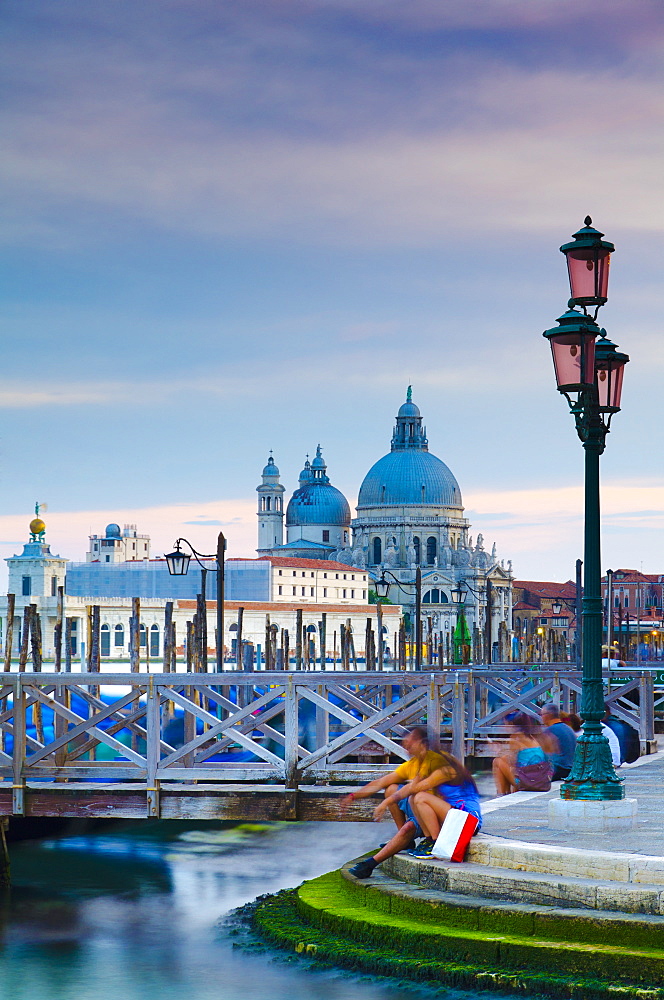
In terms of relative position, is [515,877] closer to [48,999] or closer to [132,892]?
[48,999]

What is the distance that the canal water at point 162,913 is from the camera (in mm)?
9406

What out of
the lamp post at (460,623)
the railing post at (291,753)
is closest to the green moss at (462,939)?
the railing post at (291,753)

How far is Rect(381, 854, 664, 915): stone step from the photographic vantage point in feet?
26.2

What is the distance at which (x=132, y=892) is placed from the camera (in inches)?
557

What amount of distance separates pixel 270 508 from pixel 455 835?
14984 centimetres

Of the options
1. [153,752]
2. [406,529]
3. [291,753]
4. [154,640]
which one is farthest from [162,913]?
[406,529]

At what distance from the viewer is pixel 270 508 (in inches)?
6250

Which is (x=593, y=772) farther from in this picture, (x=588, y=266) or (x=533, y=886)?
(x=588, y=266)

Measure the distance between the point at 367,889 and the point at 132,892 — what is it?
5.45m

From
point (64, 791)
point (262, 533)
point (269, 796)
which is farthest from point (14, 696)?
point (262, 533)

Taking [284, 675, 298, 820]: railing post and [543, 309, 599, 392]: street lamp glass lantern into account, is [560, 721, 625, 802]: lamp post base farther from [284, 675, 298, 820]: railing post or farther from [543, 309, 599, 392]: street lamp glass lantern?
[284, 675, 298, 820]: railing post

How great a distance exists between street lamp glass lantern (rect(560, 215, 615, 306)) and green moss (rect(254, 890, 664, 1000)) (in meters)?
4.57

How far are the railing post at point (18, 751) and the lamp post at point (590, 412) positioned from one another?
5.14 meters

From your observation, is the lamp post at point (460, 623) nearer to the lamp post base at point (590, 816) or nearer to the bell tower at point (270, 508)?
the lamp post base at point (590, 816)
